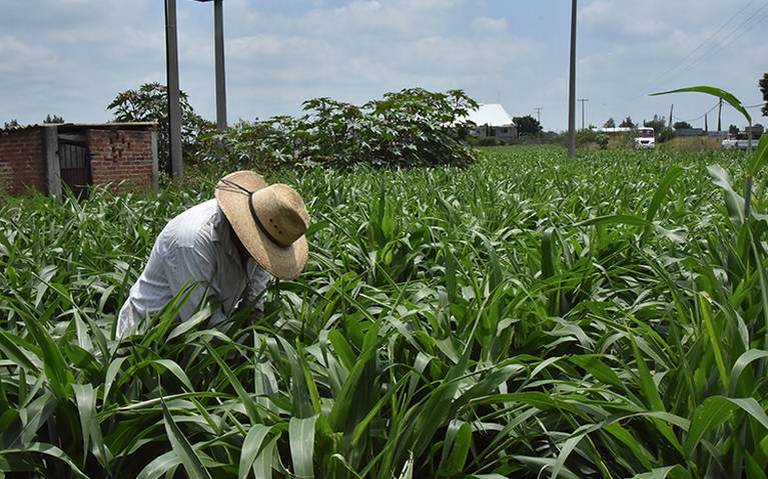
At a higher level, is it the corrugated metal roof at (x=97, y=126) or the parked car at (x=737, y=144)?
the parked car at (x=737, y=144)

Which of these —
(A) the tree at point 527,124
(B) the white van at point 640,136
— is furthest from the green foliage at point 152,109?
(A) the tree at point 527,124

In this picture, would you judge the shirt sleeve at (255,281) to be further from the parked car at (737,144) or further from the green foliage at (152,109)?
the parked car at (737,144)

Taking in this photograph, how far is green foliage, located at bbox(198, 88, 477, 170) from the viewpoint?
11.4m

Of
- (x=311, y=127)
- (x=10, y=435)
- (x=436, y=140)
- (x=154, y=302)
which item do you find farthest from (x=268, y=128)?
(x=10, y=435)

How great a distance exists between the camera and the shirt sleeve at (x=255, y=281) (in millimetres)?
2635

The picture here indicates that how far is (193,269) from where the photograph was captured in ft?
7.73

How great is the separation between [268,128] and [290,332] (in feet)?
32.1

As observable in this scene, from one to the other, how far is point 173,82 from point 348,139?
114 inches

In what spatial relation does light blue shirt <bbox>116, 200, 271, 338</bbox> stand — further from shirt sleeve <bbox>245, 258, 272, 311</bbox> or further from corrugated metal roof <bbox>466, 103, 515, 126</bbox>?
corrugated metal roof <bbox>466, 103, 515, 126</bbox>

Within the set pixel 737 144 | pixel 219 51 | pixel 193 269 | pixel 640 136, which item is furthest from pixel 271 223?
pixel 640 136

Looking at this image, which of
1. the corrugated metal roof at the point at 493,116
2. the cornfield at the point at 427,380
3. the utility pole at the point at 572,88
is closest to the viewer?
the cornfield at the point at 427,380

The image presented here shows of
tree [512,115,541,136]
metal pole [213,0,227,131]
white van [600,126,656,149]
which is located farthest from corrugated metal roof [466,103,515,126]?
metal pole [213,0,227,131]

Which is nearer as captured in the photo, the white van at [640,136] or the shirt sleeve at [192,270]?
the shirt sleeve at [192,270]

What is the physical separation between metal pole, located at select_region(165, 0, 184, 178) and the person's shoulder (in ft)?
26.2
